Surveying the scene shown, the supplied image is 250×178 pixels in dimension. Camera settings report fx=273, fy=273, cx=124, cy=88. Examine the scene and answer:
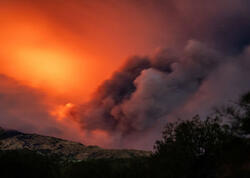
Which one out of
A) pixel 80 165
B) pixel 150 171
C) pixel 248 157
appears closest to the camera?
pixel 248 157

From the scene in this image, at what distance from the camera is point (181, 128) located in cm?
6150

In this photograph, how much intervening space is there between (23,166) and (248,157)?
131 feet

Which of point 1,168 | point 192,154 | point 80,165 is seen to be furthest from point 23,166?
point 80,165

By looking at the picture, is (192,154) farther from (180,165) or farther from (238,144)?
(238,144)

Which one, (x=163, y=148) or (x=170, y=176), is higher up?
(x=163, y=148)

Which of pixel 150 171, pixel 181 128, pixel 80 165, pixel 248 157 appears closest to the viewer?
pixel 248 157

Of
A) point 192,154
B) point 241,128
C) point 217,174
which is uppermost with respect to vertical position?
point 241,128

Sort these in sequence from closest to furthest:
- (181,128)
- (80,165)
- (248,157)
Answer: (248,157) → (181,128) → (80,165)

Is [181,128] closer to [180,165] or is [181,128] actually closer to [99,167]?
[180,165]

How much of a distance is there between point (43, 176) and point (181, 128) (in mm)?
30803

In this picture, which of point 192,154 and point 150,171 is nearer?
point 192,154

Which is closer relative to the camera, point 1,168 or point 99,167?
point 1,168

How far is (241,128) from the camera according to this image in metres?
54.8

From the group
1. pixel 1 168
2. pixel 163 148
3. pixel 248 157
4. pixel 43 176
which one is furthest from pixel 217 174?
pixel 1 168
